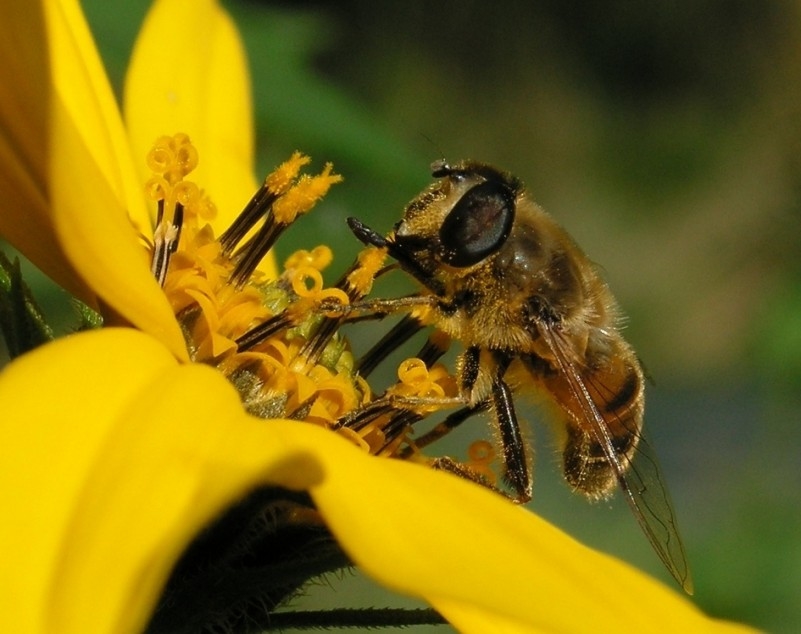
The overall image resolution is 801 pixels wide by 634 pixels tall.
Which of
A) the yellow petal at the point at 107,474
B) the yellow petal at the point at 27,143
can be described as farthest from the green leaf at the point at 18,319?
the yellow petal at the point at 107,474

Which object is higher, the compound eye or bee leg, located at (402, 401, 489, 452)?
the compound eye

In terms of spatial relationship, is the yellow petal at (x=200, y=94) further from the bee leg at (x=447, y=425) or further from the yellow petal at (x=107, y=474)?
the yellow petal at (x=107, y=474)

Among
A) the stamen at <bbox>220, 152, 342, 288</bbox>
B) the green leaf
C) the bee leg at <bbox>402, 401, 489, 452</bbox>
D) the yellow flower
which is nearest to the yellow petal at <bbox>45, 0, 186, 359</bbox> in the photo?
the yellow flower

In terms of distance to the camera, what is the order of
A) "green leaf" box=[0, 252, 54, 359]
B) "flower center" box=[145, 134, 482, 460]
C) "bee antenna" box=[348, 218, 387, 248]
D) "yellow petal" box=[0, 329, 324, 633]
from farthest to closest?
1. "bee antenna" box=[348, 218, 387, 248]
2. "flower center" box=[145, 134, 482, 460]
3. "green leaf" box=[0, 252, 54, 359]
4. "yellow petal" box=[0, 329, 324, 633]

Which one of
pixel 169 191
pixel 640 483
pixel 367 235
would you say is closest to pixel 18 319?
pixel 169 191

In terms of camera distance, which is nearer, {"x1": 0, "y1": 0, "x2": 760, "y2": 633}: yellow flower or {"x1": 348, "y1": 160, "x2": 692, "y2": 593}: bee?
{"x1": 0, "y1": 0, "x2": 760, "y2": 633}: yellow flower

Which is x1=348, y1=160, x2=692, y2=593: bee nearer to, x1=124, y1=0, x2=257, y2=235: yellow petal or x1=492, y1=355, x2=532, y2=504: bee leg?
x1=492, y1=355, x2=532, y2=504: bee leg

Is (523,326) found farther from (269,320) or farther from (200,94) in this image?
(200,94)
